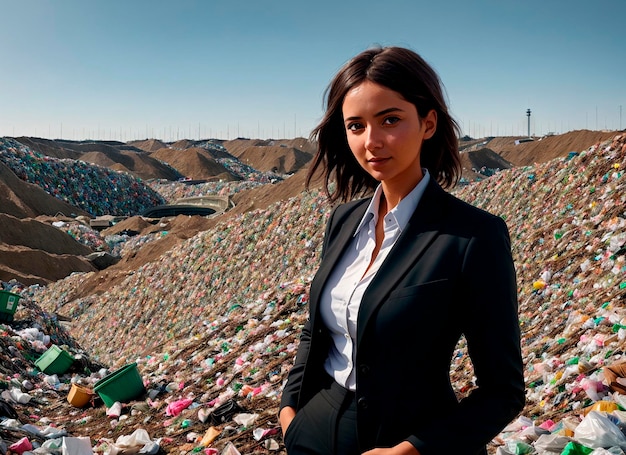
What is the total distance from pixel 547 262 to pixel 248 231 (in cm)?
822

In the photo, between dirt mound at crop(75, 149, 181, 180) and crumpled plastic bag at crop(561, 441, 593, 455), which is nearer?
crumpled plastic bag at crop(561, 441, 593, 455)

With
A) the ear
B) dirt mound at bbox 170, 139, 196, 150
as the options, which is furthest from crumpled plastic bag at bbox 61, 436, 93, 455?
dirt mound at bbox 170, 139, 196, 150

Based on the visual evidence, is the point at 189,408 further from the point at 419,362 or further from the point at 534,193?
the point at 534,193

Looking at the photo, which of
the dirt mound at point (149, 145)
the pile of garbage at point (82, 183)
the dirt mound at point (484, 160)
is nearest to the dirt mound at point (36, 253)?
the pile of garbage at point (82, 183)

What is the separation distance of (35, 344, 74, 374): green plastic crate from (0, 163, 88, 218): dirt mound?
22.4m

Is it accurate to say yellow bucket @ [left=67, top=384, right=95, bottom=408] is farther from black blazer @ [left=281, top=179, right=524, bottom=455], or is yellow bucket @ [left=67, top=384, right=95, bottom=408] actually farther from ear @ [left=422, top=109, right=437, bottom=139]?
ear @ [left=422, top=109, right=437, bottom=139]

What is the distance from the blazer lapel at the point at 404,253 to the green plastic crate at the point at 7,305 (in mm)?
8802

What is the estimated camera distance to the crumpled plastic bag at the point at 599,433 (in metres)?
2.80

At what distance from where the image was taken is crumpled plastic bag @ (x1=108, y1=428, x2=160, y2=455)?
4750 mm

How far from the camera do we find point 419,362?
150 centimetres

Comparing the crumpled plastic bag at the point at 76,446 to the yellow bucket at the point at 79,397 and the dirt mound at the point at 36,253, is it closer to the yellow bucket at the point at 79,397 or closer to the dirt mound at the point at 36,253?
the yellow bucket at the point at 79,397

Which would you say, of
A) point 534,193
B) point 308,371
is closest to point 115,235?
point 534,193

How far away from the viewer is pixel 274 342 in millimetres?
6883

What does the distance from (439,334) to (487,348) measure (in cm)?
12
